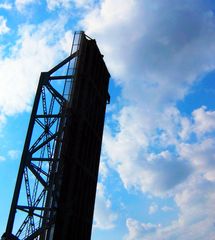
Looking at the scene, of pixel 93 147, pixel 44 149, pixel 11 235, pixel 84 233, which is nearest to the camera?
pixel 11 235

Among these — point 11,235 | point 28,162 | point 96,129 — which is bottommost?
point 11,235

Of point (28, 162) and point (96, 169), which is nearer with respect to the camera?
point (28, 162)

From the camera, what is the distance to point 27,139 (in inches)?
976

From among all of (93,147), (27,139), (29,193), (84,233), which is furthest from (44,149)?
(84,233)

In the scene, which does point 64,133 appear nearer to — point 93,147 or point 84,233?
point 93,147

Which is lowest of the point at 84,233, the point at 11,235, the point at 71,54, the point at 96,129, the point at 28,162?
the point at 11,235

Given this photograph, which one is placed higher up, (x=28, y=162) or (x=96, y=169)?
(x=96, y=169)

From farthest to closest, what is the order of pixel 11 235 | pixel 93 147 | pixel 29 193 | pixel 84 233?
pixel 93 147 → pixel 84 233 → pixel 29 193 → pixel 11 235

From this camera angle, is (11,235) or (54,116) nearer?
(11,235)

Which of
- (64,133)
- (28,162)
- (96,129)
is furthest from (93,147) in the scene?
(28,162)

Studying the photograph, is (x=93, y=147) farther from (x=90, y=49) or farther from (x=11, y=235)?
(x=11, y=235)

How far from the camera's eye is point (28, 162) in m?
24.3

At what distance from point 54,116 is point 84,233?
868 centimetres

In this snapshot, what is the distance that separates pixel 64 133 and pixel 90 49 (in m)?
7.37
